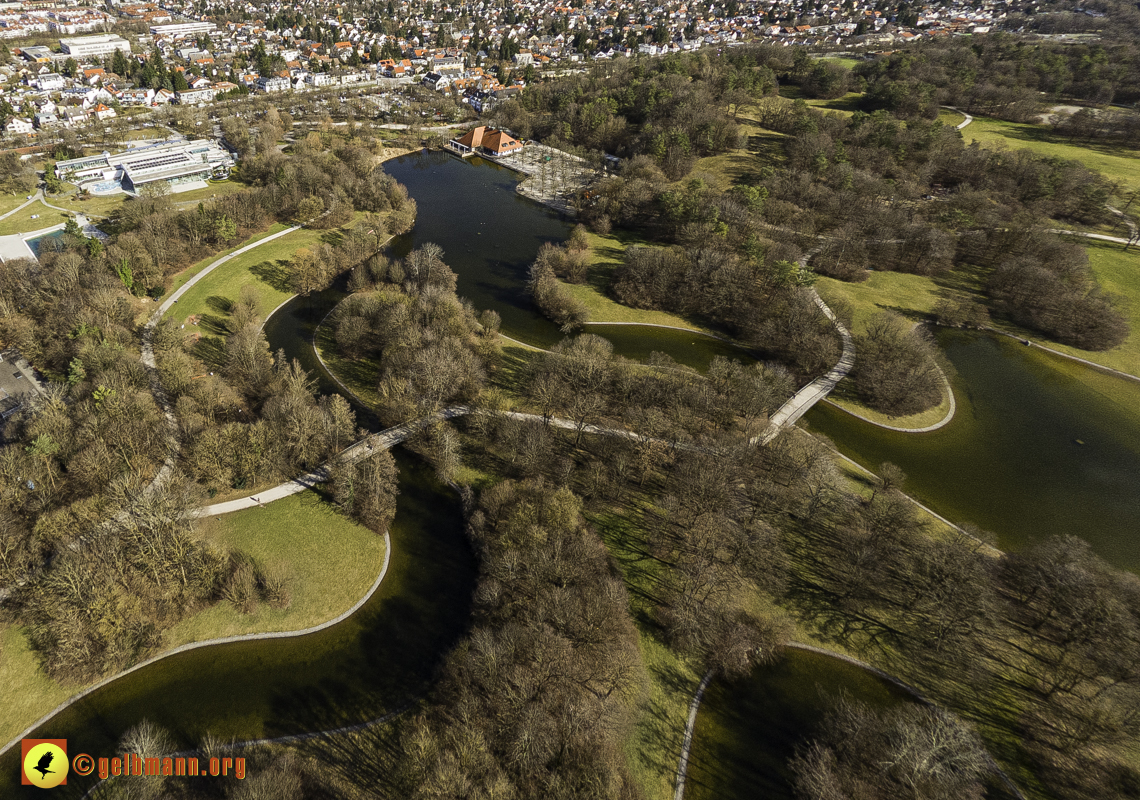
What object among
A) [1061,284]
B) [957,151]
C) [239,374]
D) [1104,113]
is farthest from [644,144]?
[1104,113]

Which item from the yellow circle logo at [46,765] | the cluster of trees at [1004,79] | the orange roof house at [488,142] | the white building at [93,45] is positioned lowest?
the yellow circle logo at [46,765]

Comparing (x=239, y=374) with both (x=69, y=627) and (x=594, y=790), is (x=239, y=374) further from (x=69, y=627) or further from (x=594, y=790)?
(x=594, y=790)

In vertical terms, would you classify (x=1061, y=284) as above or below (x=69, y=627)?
above

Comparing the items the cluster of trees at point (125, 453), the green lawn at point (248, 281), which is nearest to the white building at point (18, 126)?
the cluster of trees at point (125, 453)

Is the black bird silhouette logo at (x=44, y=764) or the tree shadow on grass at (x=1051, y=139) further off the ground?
Result: the tree shadow on grass at (x=1051, y=139)

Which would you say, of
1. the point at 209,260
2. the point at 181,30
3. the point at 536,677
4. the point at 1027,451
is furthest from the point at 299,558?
the point at 181,30

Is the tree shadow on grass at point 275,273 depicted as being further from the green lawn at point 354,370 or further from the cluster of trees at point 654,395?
the cluster of trees at point 654,395
